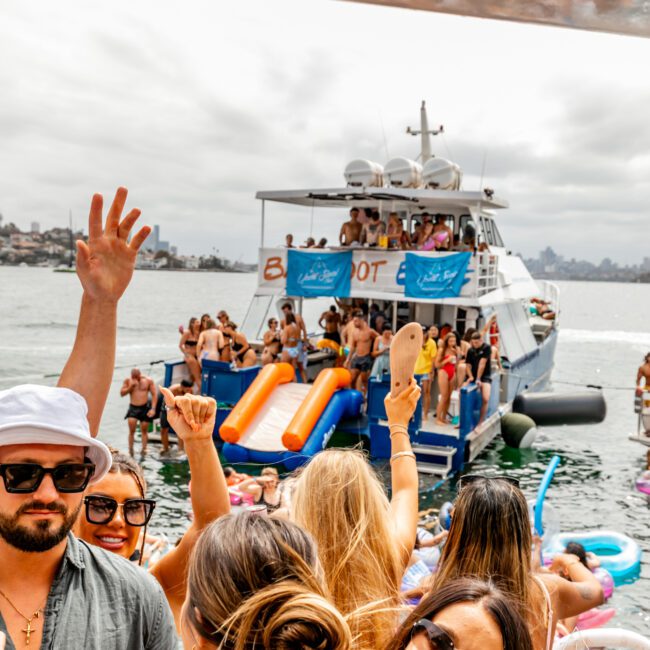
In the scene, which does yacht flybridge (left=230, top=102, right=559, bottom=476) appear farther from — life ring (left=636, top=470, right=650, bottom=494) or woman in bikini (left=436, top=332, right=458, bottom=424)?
life ring (left=636, top=470, right=650, bottom=494)

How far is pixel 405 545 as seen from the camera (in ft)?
9.11

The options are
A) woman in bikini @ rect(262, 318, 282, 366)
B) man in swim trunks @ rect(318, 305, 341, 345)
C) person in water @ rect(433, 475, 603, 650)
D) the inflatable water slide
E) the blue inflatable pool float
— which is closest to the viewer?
person in water @ rect(433, 475, 603, 650)

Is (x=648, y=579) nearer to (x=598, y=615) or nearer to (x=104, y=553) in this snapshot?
(x=598, y=615)

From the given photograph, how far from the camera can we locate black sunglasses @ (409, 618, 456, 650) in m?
1.64

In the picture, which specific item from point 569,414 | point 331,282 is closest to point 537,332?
point 569,414

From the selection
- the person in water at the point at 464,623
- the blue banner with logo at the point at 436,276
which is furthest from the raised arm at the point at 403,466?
the blue banner with logo at the point at 436,276

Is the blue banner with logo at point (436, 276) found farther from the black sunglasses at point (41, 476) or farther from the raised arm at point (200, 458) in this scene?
the black sunglasses at point (41, 476)

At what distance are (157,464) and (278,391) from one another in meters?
2.51

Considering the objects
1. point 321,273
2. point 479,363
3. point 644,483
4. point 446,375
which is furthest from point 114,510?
point 321,273

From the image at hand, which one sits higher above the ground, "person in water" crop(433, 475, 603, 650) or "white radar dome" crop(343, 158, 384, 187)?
"white radar dome" crop(343, 158, 384, 187)

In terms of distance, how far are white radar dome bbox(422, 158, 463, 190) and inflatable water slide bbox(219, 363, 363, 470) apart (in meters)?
5.05

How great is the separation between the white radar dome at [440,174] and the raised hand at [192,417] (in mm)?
13360

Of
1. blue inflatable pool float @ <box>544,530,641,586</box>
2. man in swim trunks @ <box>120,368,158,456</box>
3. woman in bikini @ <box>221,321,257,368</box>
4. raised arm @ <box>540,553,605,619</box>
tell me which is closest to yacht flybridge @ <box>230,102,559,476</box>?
woman in bikini @ <box>221,321,257,368</box>

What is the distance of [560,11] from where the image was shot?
1.24 m
